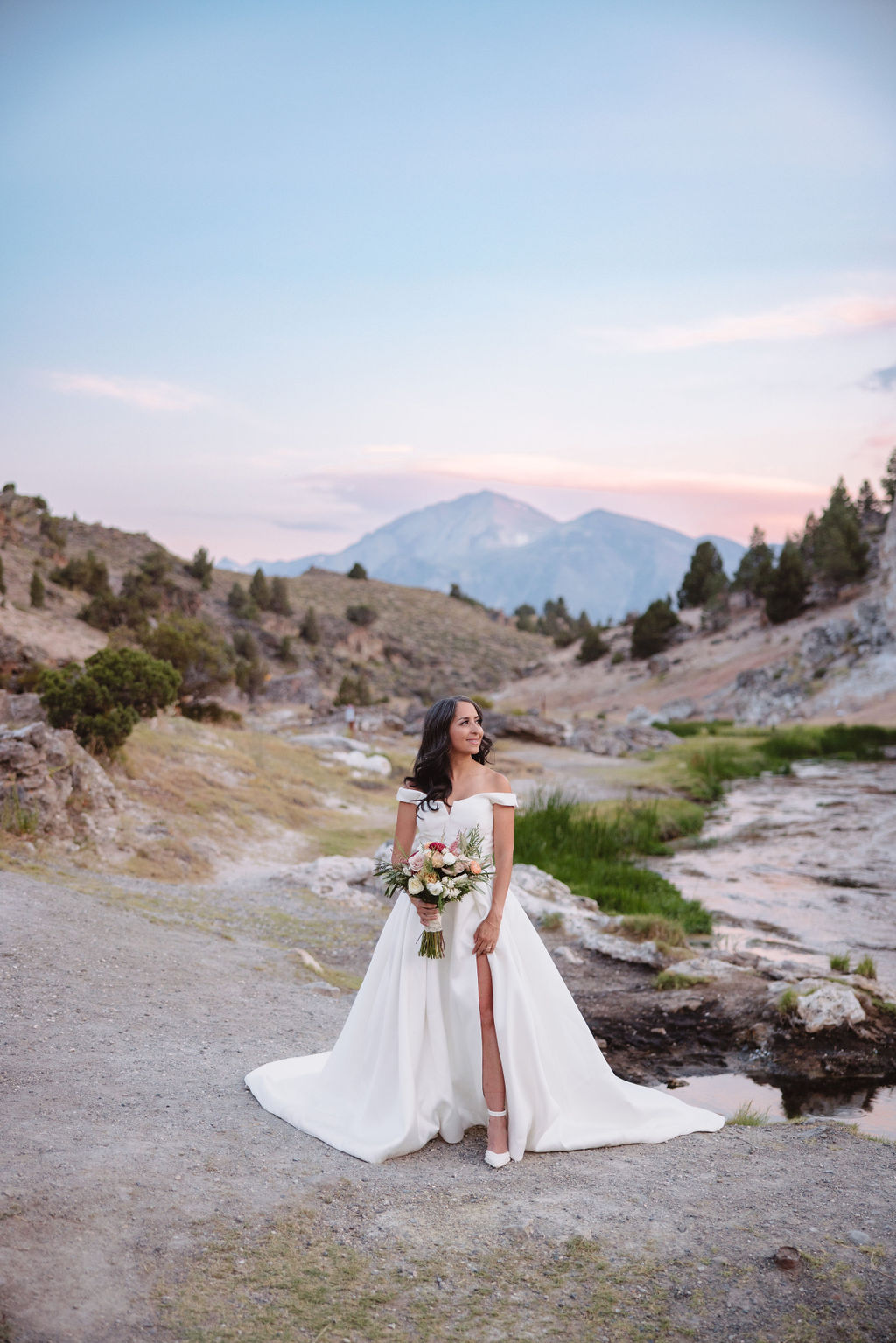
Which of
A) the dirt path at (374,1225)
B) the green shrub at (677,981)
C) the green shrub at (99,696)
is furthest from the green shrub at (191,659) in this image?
the dirt path at (374,1225)

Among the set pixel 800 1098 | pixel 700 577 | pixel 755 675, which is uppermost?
pixel 700 577

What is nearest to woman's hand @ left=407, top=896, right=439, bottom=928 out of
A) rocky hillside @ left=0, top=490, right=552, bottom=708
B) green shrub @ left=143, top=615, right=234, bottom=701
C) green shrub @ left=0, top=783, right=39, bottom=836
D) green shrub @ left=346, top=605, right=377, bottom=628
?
green shrub @ left=0, top=783, right=39, bottom=836

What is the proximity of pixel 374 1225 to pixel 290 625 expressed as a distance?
57.2m

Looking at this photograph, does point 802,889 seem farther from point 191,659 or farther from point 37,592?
point 37,592

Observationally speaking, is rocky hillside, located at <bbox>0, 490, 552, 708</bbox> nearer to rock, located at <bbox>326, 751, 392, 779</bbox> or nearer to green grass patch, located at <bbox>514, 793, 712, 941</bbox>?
rock, located at <bbox>326, 751, 392, 779</bbox>

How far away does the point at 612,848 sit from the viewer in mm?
15148

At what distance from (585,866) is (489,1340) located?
10.7 m

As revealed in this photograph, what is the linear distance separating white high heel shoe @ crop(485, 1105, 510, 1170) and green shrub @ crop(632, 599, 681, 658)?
186 ft

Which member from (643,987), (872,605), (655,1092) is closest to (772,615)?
(872,605)

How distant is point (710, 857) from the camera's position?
1590 centimetres

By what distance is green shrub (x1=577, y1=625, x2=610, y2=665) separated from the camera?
64.1m

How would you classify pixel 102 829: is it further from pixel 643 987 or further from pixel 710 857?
pixel 710 857

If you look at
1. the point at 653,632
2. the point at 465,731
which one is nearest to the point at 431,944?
the point at 465,731

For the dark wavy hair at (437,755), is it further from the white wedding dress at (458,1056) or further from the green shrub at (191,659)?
the green shrub at (191,659)
